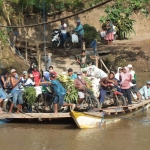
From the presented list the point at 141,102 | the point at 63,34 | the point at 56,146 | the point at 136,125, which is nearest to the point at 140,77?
the point at 63,34

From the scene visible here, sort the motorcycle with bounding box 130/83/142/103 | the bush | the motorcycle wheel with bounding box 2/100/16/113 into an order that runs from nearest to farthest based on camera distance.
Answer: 1. the motorcycle wheel with bounding box 2/100/16/113
2. the motorcycle with bounding box 130/83/142/103
3. the bush

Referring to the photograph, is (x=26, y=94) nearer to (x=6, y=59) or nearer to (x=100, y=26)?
(x=6, y=59)

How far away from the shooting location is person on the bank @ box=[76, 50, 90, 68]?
19.2 metres

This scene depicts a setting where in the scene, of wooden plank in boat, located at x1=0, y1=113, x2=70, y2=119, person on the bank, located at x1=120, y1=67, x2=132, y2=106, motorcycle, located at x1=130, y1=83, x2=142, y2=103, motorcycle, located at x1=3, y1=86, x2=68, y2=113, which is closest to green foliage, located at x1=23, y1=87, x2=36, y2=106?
motorcycle, located at x1=3, y1=86, x2=68, y2=113

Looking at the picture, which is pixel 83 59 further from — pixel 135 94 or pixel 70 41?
pixel 135 94

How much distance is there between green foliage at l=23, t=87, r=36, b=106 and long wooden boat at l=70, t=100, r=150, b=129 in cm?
166

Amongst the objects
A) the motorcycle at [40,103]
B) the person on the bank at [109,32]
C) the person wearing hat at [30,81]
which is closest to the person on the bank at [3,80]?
the motorcycle at [40,103]

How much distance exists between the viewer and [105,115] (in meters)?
13.7

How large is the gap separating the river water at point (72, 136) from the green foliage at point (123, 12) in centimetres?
782

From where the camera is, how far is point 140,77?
2144 cm

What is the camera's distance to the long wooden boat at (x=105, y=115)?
489 inches

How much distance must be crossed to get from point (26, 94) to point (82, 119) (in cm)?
204

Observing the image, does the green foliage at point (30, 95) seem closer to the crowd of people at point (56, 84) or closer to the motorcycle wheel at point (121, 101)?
the crowd of people at point (56, 84)

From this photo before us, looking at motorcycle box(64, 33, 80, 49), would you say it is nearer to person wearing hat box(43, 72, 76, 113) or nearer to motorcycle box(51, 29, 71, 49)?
motorcycle box(51, 29, 71, 49)
